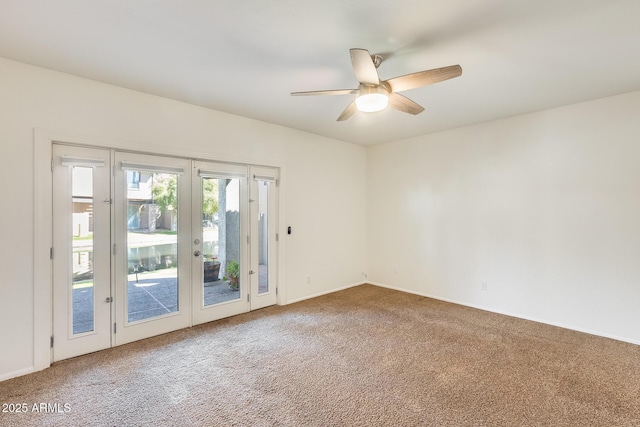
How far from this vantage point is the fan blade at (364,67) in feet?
6.22

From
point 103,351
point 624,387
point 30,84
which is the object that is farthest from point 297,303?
point 30,84

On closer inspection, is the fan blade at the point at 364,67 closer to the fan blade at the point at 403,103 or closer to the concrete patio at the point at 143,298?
the fan blade at the point at 403,103

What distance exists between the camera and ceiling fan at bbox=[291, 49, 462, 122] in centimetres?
203

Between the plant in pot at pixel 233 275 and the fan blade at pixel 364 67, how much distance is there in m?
2.95

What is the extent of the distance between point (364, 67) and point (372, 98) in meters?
0.36

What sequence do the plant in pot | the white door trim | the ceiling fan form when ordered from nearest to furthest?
the ceiling fan, the white door trim, the plant in pot

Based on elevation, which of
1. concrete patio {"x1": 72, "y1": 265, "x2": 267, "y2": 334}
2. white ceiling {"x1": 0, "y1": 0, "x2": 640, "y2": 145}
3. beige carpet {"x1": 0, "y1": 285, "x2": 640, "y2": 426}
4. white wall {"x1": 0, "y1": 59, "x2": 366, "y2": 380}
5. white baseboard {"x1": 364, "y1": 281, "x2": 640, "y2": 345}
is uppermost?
white ceiling {"x1": 0, "y1": 0, "x2": 640, "y2": 145}

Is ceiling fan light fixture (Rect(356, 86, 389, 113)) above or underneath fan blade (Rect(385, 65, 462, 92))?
underneath

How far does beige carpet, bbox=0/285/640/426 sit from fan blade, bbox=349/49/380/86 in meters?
2.45

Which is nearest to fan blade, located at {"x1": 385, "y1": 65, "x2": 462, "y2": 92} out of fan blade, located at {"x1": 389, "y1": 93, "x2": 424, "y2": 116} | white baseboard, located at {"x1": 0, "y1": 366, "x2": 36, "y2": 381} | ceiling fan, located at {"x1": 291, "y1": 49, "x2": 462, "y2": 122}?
ceiling fan, located at {"x1": 291, "y1": 49, "x2": 462, "y2": 122}

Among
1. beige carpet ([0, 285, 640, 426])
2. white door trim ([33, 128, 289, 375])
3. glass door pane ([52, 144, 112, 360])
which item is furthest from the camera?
glass door pane ([52, 144, 112, 360])

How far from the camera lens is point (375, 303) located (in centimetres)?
471

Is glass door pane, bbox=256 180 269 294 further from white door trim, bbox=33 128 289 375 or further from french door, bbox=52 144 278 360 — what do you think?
white door trim, bbox=33 128 289 375

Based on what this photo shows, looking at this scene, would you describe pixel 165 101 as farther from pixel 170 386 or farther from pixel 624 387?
pixel 624 387
